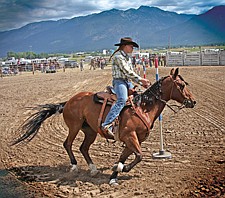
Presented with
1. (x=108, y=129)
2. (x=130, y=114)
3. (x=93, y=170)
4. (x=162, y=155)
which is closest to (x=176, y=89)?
(x=130, y=114)

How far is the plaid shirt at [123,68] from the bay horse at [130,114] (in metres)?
0.47

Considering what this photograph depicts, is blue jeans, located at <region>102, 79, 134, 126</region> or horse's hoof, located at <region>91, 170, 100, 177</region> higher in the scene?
blue jeans, located at <region>102, 79, 134, 126</region>

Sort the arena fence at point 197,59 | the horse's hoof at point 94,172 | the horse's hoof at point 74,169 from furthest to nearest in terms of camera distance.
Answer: the arena fence at point 197,59
the horse's hoof at point 74,169
the horse's hoof at point 94,172

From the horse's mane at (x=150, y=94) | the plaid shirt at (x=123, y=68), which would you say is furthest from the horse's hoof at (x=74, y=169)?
the plaid shirt at (x=123, y=68)

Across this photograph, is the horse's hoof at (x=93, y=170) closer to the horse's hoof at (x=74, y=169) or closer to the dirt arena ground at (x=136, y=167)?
the dirt arena ground at (x=136, y=167)

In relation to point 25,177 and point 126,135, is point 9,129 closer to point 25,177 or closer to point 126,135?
point 25,177

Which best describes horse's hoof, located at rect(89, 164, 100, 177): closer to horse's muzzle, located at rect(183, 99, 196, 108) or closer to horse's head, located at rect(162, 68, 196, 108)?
horse's head, located at rect(162, 68, 196, 108)

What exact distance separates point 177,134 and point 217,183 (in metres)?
3.46

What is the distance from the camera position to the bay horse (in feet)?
18.7

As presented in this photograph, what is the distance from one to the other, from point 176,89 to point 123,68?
1141mm

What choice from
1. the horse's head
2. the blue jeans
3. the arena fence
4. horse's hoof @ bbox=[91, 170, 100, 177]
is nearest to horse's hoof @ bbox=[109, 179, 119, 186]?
horse's hoof @ bbox=[91, 170, 100, 177]

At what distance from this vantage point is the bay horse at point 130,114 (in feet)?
18.7

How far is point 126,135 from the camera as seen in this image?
5711 mm

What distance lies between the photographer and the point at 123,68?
5695 millimetres
